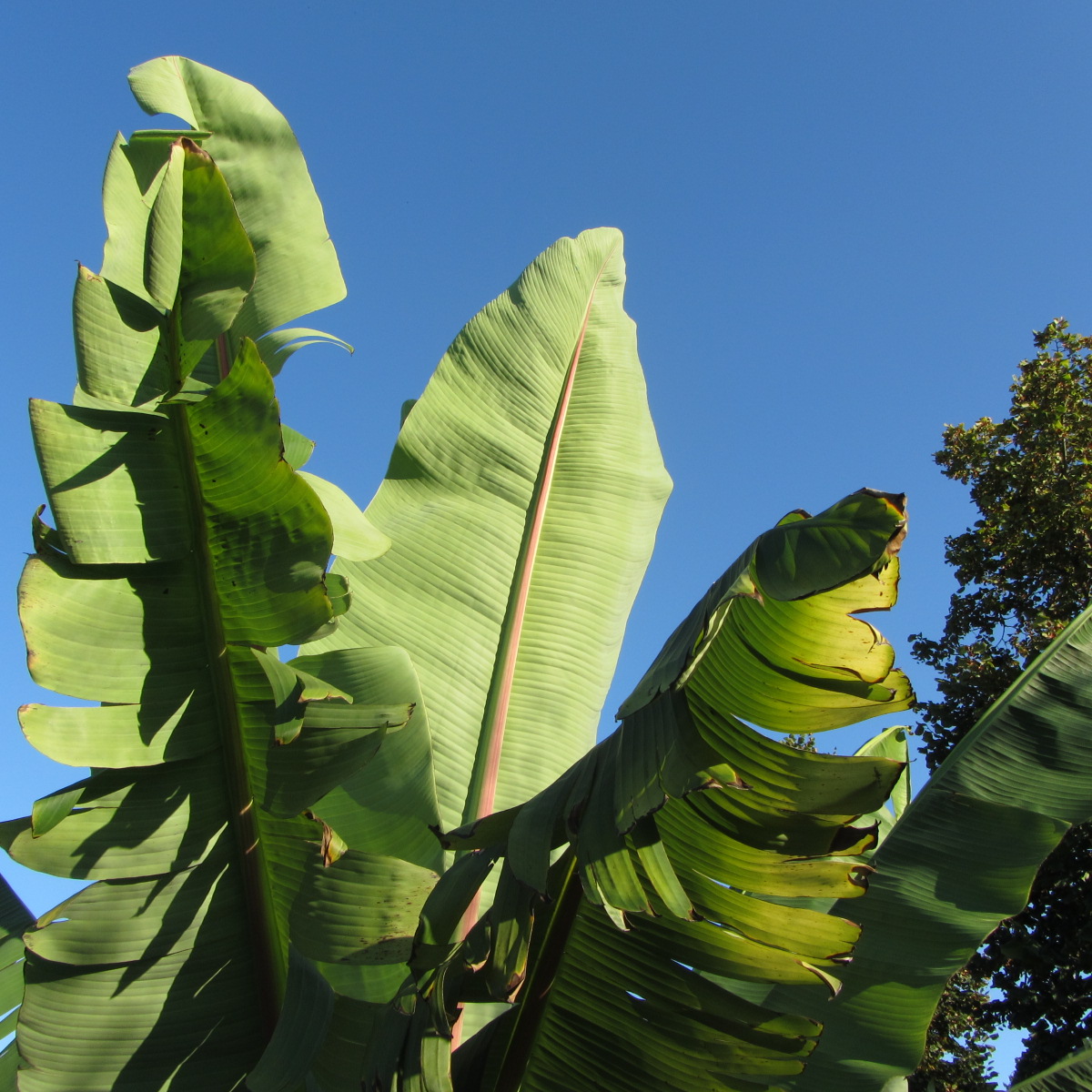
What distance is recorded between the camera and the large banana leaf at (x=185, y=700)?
1.71 metres

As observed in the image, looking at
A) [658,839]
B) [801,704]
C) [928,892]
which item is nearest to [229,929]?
[658,839]

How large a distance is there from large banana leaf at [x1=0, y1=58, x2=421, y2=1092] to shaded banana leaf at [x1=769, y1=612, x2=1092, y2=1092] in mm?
1090

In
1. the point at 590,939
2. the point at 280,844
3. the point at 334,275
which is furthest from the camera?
the point at 334,275

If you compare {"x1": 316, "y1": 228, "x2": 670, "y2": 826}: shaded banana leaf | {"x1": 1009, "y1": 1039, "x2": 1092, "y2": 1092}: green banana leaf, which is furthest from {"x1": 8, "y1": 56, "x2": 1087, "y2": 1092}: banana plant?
{"x1": 1009, "y1": 1039, "x2": 1092, "y2": 1092}: green banana leaf

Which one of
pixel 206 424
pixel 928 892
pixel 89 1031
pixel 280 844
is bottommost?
pixel 89 1031

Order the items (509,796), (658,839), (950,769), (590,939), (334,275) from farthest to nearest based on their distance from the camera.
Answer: (509,796)
(334,275)
(950,769)
(590,939)
(658,839)

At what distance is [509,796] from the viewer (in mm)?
2660

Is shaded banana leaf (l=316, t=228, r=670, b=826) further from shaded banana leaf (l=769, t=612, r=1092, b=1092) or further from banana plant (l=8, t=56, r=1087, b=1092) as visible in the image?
shaded banana leaf (l=769, t=612, r=1092, b=1092)

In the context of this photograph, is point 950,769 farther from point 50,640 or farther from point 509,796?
Answer: point 50,640

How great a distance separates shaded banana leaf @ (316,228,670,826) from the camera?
2.67 meters

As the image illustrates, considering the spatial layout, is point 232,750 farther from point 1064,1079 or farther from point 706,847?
point 1064,1079

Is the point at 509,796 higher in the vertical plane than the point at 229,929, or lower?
higher

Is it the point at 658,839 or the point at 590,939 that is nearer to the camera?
the point at 658,839

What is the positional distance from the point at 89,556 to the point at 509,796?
4.56 feet
